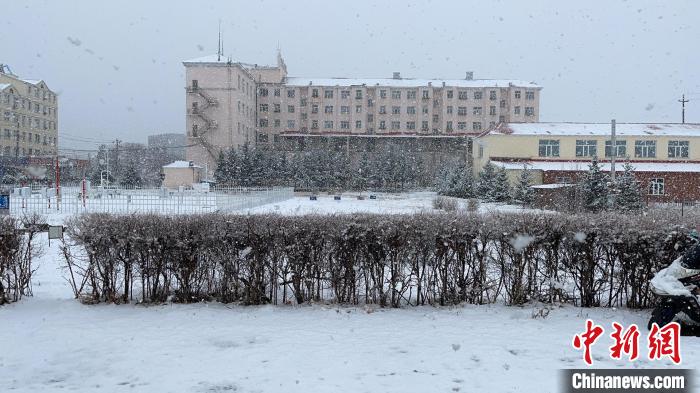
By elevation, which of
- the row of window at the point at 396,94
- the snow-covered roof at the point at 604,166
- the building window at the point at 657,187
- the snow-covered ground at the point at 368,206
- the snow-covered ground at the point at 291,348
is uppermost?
the row of window at the point at 396,94

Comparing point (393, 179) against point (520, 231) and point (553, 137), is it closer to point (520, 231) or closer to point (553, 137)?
point (553, 137)

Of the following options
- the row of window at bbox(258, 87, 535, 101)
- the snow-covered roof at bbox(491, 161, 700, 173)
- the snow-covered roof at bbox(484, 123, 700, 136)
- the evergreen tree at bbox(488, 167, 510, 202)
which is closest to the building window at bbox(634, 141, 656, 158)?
the snow-covered roof at bbox(484, 123, 700, 136)

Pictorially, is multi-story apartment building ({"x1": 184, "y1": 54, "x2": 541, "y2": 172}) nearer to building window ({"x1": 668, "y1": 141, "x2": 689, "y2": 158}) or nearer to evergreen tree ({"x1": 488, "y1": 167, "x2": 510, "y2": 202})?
building window ({"x1": 668, "y1": 141, "x2": 689, "y2": 158})

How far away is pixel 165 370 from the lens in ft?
16.4

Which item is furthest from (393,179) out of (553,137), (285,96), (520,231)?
(520,231)

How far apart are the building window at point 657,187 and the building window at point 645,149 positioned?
6.81 meters

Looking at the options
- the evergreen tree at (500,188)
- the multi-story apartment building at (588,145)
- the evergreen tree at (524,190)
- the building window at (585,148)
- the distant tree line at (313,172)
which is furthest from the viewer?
the distant tree line at (313,172)

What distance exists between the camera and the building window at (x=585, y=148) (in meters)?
49.1

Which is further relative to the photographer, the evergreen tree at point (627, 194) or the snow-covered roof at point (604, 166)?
the snow-covered roof at point (604, 166)

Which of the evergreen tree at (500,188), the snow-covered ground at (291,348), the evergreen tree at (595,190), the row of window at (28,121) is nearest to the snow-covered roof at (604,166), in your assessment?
the evergreen tree at (500,188)

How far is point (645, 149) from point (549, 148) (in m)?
8.69

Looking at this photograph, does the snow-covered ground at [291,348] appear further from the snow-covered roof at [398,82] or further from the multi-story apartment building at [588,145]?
the snow-covered roof at [398,82]

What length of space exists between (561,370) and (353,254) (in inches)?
116

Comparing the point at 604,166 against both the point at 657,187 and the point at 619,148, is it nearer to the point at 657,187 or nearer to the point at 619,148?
the point at 657,187
